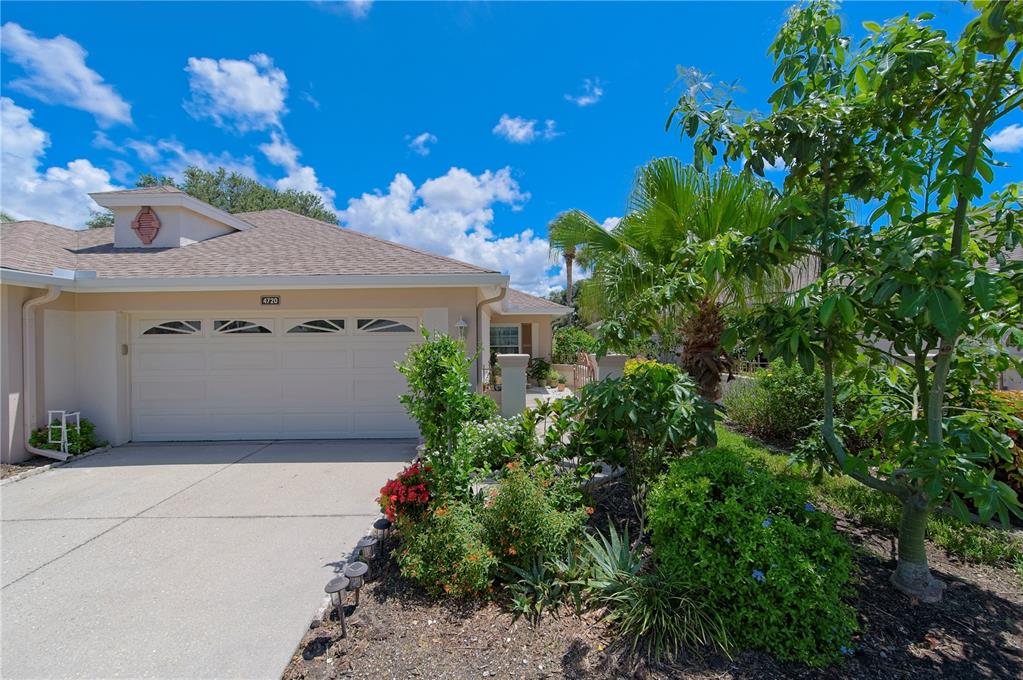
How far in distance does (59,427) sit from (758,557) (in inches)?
380

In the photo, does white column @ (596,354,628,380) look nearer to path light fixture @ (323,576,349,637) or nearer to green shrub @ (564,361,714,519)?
green shrub @ (564,361,714,519)

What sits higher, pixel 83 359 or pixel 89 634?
pixel 83 359

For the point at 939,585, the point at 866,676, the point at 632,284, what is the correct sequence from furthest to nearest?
the point at 632,284, the point at 939,585, the point at 866,676

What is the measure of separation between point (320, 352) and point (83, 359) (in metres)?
4.00

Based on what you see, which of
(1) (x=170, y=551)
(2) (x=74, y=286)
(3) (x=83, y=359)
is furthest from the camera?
(3) (x=83, y=359)

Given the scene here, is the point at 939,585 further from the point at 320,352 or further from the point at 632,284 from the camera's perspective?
the point at 320,352

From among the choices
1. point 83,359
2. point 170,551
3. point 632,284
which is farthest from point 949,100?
point 83,359

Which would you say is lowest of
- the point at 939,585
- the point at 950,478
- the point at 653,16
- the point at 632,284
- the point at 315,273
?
the point at 939,585

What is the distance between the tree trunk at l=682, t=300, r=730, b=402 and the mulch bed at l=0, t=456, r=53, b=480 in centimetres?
948

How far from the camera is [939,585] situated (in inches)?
121

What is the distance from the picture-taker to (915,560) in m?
3.09

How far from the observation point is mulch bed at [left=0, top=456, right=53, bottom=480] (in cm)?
616

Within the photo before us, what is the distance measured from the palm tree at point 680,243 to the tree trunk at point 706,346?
0.01m

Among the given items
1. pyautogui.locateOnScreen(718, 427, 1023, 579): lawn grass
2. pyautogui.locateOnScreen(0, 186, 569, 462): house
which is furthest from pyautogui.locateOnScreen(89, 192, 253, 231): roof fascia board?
pyautogui.locateOnScreen(718, 427, 1023, 579): lawn grass
